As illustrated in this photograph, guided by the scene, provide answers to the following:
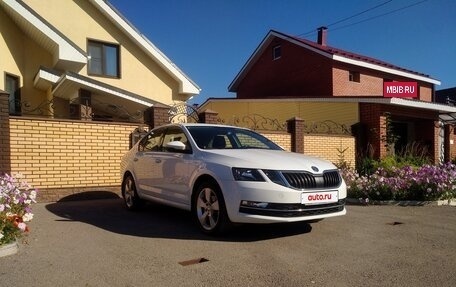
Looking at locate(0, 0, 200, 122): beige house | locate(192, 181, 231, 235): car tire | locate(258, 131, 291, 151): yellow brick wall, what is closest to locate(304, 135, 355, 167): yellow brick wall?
locate(258, 131, 291, 151): yellow brick wall

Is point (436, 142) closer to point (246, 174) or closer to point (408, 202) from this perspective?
point (408, 202)

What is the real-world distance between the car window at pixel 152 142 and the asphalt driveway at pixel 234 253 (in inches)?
45.9

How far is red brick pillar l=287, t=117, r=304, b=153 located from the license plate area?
24.6ft

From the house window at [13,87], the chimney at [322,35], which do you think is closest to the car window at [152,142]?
the house window at [13,87]

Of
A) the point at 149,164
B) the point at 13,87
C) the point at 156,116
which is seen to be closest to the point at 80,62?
the point at 13,87

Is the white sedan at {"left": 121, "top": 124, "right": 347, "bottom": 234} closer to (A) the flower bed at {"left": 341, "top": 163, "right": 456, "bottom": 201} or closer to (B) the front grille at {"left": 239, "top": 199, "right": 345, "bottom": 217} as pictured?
(B) the front grille at {"left": 239, "top": 199, "right": 345, "bottom": 217}

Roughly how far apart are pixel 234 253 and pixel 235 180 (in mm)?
881

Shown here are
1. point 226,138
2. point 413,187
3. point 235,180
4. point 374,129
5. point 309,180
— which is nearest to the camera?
point 235,180

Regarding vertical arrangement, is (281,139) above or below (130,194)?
above

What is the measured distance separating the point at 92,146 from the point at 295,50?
18181 millimetres

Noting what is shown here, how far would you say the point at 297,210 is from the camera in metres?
5.22

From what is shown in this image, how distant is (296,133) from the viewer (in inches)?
518

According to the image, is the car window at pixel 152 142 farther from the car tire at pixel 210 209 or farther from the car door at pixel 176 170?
the car tire at pixel 210 209

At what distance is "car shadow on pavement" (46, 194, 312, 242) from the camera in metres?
5.71
